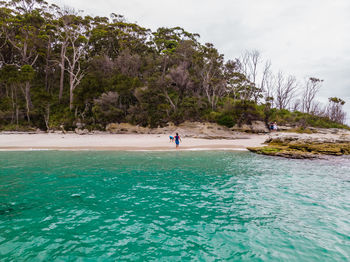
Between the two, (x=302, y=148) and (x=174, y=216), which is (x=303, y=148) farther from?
(x=174, y=216)

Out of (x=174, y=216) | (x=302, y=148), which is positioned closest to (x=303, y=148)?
(x=302, y=148)

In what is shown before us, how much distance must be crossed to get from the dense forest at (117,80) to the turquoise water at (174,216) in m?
20.9

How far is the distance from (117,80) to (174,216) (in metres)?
30.3

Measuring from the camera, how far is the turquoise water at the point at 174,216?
164 inches

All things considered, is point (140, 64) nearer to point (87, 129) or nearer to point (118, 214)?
point (87, 129)

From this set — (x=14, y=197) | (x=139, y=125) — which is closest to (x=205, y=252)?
(x=14, y=197)

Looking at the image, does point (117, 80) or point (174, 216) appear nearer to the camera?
point (174, 216)

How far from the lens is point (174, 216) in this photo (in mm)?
5707

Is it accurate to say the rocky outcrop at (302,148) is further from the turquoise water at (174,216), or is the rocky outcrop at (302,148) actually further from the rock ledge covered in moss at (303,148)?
the turquoise water at (174,216)

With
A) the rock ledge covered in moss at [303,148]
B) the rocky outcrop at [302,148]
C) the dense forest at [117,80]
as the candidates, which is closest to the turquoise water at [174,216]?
the rock ledge covered in moss at [303,148]

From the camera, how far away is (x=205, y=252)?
4133mm

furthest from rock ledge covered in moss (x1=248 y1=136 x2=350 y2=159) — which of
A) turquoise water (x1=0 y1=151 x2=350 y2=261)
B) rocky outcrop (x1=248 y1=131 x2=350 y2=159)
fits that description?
turquoise water (x1=0 y1=151 x2=350 y2=261)

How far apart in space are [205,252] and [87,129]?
99.4 ft

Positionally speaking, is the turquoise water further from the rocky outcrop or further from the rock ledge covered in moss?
the rocky outcrop
